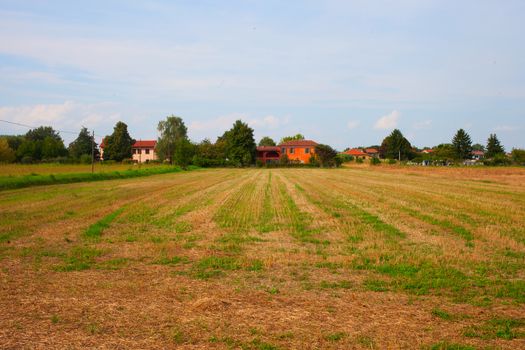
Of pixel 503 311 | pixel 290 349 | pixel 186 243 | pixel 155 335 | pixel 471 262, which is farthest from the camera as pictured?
pixel 186 243

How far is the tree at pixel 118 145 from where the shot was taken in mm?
117312

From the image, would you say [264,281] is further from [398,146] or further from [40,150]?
[398,146]

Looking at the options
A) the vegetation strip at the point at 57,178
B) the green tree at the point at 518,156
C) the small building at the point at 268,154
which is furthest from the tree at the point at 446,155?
the vegetation strip at the point at 57,178

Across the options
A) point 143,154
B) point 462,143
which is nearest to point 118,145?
point 143,154

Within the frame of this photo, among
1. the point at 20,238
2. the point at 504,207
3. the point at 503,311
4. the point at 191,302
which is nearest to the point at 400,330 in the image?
the point at 503,311

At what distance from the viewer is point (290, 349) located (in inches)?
220

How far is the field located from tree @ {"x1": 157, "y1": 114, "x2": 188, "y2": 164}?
103849 millimetres

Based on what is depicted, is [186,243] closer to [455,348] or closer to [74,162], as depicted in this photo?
[455,348]

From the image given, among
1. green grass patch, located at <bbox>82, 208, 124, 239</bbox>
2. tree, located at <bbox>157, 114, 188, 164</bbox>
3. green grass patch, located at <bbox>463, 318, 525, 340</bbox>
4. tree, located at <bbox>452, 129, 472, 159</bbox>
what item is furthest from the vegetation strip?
tree, located at <bbox>452, 129, 472, 159</bbox>

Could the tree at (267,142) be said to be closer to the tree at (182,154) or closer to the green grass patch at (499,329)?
the tree at (182,154)

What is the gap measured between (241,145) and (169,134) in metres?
27.6

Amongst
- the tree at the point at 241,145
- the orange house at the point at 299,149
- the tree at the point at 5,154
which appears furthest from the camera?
the orange house at the point at 299,149

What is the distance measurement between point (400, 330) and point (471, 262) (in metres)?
4.66

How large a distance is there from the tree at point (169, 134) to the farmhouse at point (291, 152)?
2147 cm
